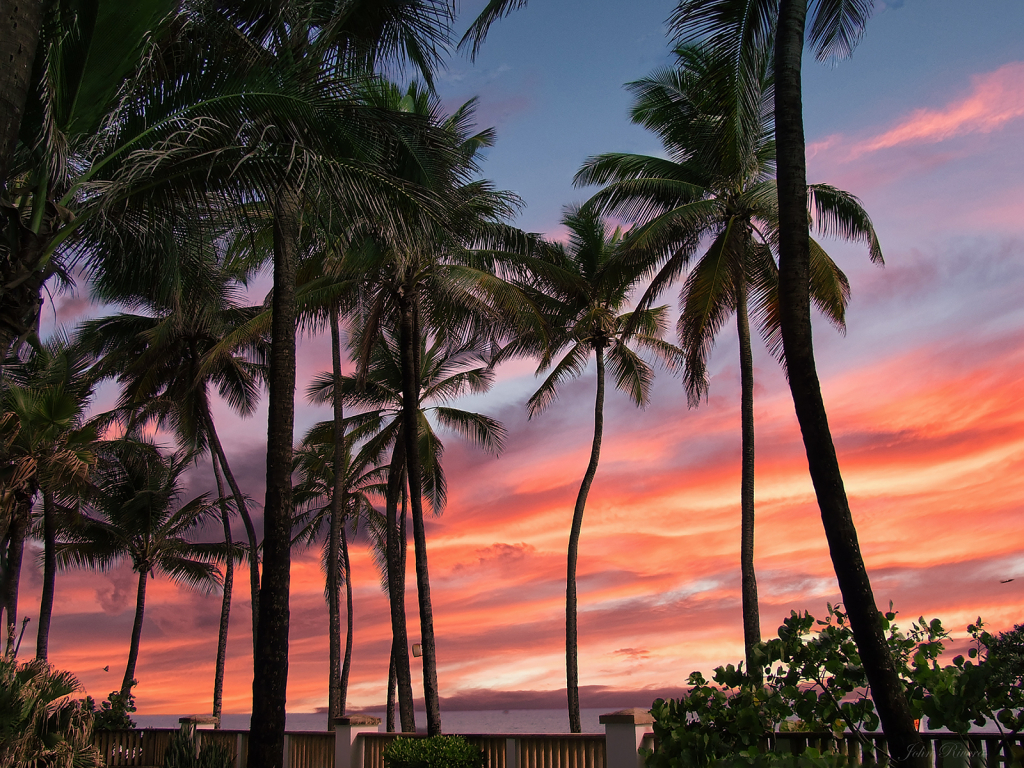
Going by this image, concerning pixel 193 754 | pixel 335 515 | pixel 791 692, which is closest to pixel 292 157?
pixel 791 692

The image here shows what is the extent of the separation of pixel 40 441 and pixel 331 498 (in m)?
14.3

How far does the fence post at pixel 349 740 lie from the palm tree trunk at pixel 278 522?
2.62 meters

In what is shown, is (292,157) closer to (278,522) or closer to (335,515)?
(278,522)

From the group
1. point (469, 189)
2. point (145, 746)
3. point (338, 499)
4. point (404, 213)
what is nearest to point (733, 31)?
point (404, 213)

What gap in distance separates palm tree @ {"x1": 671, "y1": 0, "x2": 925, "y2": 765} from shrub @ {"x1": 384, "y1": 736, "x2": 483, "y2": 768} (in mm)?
7729

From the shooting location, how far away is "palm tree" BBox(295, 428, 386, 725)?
94.6ft

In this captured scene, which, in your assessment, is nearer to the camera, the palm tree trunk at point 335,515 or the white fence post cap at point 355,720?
the white fence post cap at point 355,720

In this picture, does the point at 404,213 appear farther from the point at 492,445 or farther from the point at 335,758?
the point at 492,445

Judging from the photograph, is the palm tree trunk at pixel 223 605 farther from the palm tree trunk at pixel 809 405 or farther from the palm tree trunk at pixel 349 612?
the palm tree trunk at pixel 809 405

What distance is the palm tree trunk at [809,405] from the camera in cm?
546

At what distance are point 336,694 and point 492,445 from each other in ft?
30.6

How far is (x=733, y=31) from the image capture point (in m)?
9.30

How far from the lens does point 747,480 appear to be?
16938 millimetres

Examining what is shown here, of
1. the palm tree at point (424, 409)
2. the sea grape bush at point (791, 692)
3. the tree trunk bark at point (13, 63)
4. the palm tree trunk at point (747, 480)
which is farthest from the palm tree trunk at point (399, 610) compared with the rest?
the tree trunk bark at point (13, 63)
